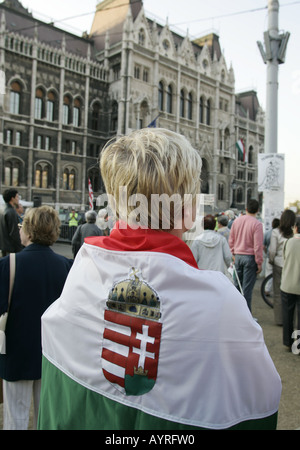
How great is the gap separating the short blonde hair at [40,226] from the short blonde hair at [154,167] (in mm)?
1278

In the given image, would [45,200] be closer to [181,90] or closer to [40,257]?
[181,90]

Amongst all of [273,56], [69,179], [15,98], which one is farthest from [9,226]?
[15,98]

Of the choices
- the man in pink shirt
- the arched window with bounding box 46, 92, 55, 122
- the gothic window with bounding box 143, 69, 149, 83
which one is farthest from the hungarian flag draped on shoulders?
the gothic window with bounding box 143, 69, 149, 83

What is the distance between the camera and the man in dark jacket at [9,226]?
5.52 metres

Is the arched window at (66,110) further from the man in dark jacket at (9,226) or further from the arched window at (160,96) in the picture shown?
the man in dark jacket at (9,226)

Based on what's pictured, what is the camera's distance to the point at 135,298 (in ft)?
3.15

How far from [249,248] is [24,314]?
3.96 metres

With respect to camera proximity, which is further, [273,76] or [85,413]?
[273,76]

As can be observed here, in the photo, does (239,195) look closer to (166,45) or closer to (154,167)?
(166,45)

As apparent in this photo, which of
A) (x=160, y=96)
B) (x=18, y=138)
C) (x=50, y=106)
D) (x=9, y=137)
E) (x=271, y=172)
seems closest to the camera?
(x=271, y=172)

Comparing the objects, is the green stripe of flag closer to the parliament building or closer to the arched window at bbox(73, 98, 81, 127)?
the parliament building

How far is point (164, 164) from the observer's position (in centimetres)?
100

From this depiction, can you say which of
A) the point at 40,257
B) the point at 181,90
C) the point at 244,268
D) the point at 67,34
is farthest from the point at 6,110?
the point at 40,257

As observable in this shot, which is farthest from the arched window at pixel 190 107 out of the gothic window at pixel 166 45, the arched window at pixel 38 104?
the arched window at pixel 38 104
